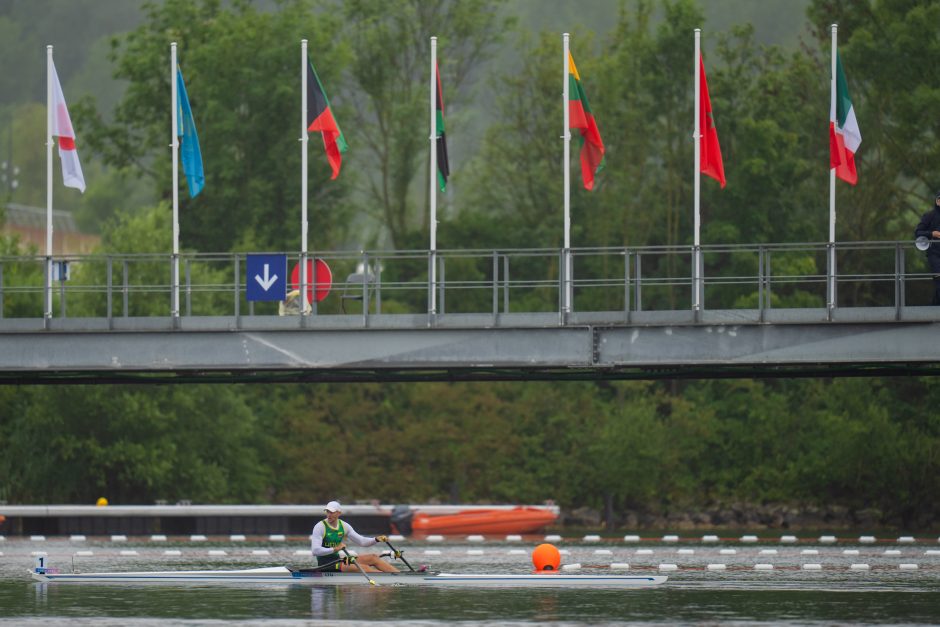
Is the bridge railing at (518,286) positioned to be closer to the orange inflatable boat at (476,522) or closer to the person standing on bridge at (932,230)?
the orange inflatable boat at (476,522)

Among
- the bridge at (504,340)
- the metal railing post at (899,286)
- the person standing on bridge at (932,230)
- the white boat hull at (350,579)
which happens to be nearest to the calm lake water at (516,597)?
the white boat hull at (350,579)

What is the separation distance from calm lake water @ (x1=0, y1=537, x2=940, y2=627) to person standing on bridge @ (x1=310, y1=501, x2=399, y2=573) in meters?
0.52

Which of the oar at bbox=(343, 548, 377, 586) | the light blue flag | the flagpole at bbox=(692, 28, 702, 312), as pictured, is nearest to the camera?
the oar at bbox=(343, 548, 377, 586)

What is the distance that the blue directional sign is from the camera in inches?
1795

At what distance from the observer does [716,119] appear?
291ft

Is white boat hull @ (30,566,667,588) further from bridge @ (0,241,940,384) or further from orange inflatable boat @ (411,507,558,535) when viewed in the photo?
orange inflatable boat @ (411,507,558,535)

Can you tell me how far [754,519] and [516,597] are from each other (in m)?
42.4

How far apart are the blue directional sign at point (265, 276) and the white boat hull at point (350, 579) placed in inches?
323

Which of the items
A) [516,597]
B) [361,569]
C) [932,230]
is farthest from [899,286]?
[361,569]

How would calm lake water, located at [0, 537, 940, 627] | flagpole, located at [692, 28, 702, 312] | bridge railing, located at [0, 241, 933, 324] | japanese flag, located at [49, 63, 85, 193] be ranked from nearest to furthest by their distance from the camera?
calm lake water, located at [0, 537, 940, 627] → flagpole, located at [692, 28, 702, 312] → japanese flag, located at [49, 63, 85, 193] → bridge railing, located at [0, 241, 933, 324]

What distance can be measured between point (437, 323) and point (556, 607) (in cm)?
1114

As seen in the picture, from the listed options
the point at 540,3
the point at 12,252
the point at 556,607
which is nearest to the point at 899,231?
the point at 12,252

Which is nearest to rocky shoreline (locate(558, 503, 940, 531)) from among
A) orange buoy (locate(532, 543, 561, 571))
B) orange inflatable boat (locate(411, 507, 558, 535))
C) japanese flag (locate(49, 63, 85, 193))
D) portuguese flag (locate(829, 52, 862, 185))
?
orange inflatable boat (locate(411, 507, 558, 535))

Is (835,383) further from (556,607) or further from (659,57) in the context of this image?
(556,607)
